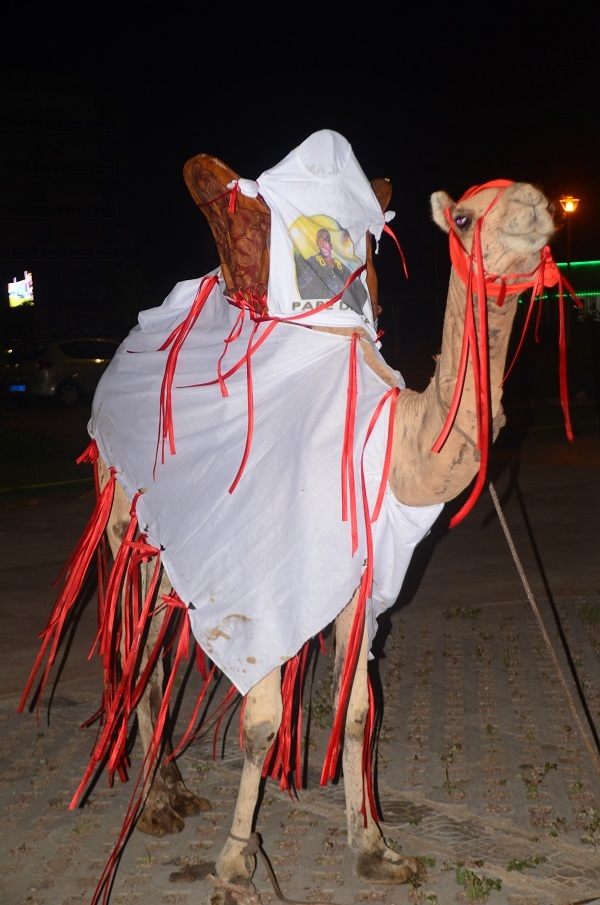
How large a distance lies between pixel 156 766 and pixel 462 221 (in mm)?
2525

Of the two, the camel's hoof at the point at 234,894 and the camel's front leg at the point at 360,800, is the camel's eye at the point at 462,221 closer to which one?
the camel's front leg at the point at 360,800

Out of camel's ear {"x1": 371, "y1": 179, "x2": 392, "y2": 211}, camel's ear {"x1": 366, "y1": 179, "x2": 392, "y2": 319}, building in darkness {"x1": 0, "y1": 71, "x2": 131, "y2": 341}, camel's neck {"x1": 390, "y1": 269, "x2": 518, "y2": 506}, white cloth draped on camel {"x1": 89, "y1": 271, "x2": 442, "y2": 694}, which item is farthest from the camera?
building in darkness {"x1": 0, "y1": 71, "x2": 131, "y2": 341}

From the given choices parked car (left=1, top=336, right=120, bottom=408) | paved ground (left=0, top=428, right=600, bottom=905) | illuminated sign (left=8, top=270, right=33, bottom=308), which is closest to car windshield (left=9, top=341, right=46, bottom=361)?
parked car (left=1, top=336, right=120, bottom=408)

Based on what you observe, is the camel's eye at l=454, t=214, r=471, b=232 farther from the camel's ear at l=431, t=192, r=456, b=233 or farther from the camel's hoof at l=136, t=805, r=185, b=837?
the camel's hoof at l=136, t=805, r=185, b=837

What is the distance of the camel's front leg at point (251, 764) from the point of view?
335 centimetres

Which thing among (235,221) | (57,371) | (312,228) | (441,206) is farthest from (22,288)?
(441,206)

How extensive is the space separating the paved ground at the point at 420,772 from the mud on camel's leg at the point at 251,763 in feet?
0.50

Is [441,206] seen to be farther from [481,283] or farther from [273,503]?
[273,503]

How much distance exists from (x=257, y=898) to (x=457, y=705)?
6.79ft

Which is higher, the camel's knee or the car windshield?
the camel's knee

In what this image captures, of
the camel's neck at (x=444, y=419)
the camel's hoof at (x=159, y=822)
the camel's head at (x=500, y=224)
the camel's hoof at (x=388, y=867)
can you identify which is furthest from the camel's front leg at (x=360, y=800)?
the camel's head at (x=500, y=224)

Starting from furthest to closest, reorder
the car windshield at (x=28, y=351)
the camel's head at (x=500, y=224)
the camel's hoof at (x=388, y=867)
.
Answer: the car windshield at (x=28, y=351)
the camel's hoof at (x=388, y=867)
the camel's head at (x=500, y=224)

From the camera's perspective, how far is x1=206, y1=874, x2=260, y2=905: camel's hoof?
131 inches

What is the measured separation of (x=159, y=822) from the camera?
388cm
